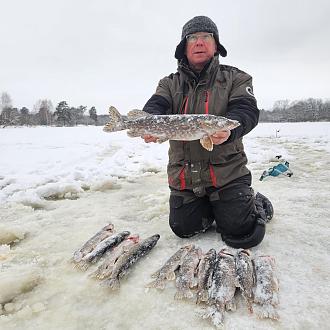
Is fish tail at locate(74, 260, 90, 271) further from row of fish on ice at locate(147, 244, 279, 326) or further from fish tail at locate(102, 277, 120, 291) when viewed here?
row of fish on ice at locate(147, 244, 279, 326)

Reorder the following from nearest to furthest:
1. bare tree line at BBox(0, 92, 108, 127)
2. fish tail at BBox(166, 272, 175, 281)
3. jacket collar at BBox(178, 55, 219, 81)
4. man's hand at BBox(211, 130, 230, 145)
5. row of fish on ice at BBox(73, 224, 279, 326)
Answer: row of fish on ice at BBox(73, 224, 279, 326)
fish tail at BBox(166, 272, 175, 281)
man's hand at BBox(211, 130, 230, 145)
jacket collar at BBox(178, 55, 219, 81)
bare tree line at BBox(0, 92, 108, 127)

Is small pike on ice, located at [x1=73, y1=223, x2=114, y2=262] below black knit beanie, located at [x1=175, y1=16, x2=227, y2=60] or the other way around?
below

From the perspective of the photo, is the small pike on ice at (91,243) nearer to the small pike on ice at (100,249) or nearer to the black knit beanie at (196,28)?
the small pike on ice at (100,249)

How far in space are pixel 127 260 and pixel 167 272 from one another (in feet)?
1.58

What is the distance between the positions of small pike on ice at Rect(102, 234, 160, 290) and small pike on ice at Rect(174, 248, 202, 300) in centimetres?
56

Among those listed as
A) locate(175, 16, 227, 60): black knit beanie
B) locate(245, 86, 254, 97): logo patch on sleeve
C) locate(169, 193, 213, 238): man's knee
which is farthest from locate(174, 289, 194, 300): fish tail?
locate(175, 16, 227, 60): black knit beanie

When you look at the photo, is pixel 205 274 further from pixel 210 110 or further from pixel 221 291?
pixel 210 110

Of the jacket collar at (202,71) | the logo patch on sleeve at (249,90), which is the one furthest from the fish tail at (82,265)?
the logo patch on sleeve at (249,90)

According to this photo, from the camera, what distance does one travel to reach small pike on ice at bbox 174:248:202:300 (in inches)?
112

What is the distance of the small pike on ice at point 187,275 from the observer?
2834 mm

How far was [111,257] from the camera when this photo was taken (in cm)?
350

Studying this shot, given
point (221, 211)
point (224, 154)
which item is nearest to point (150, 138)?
point (224, 154)

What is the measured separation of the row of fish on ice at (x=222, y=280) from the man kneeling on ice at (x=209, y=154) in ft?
2.14

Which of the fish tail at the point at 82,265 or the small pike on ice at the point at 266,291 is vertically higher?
the small pike on ice at the point at 266,291
